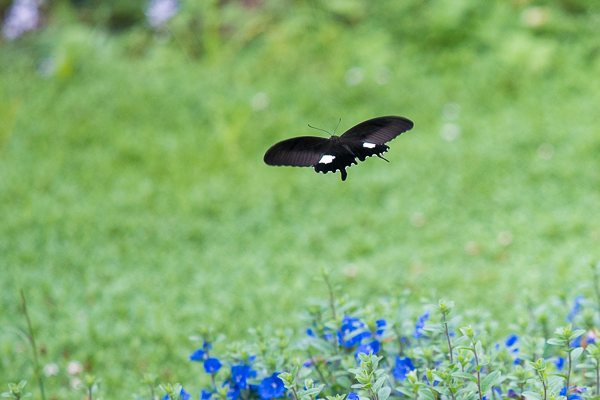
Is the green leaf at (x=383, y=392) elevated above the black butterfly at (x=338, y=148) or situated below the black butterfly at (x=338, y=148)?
below

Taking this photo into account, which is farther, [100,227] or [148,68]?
[148,68]

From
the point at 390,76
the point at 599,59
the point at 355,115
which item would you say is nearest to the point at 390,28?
the point at 390,76

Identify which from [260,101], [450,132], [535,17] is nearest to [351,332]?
[450,132]

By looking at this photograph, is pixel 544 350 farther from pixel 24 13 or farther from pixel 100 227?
pixel 24 13

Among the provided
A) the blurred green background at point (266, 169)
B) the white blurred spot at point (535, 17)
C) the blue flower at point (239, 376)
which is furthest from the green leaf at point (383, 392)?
the white blurred spot at point (535, 17)

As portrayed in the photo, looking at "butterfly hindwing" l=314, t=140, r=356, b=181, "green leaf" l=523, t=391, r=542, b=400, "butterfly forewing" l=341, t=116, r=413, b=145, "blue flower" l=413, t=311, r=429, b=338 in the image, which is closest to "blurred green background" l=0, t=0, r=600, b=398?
"blue flower" l=413, t=311, r=429, b=338

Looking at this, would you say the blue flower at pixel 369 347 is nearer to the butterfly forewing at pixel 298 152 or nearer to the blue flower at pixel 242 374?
the blue flower at pixel 242 374
